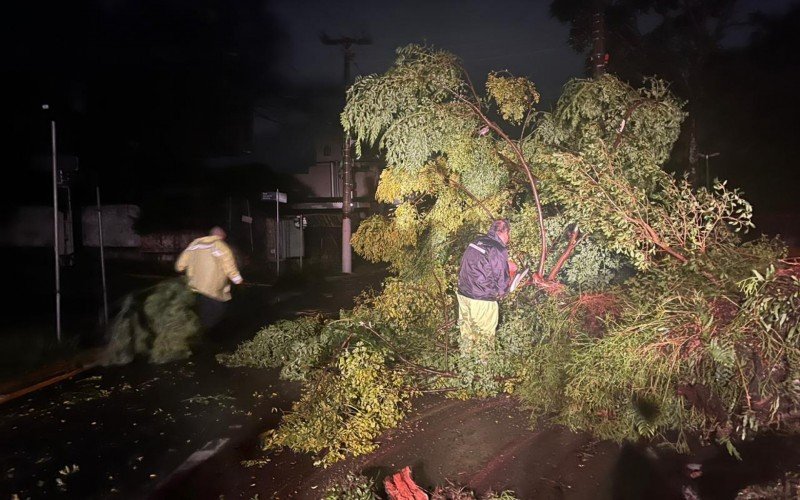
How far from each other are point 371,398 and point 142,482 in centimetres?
182

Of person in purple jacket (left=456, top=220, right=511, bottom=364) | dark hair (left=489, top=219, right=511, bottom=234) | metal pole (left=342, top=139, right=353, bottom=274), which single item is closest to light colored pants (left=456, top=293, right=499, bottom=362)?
person in purple jacket (left=456, top=220, right=511, bottom=364)

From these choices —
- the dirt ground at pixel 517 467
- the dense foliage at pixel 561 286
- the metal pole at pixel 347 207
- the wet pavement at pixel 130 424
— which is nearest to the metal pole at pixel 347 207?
the metal pole at pixel 347 207

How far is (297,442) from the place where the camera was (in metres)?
4.23

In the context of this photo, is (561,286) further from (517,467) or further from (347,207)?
(347,207)

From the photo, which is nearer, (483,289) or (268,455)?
(268,455)

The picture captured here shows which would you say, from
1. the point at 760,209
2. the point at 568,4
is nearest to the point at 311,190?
the point at 568,4

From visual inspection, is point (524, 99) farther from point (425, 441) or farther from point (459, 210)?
point (425, 441)

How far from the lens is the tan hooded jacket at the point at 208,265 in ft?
22.6

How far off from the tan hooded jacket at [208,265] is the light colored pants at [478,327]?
3115 mm

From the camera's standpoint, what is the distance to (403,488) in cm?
A: 353

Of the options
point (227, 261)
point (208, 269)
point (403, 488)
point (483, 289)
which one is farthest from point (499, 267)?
point (208, 269)

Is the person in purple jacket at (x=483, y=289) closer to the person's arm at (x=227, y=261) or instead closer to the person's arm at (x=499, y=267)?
the person's arm at (x=499, y=267)

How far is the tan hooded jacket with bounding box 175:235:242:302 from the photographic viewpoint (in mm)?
6898

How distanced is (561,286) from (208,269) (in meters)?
4.46
